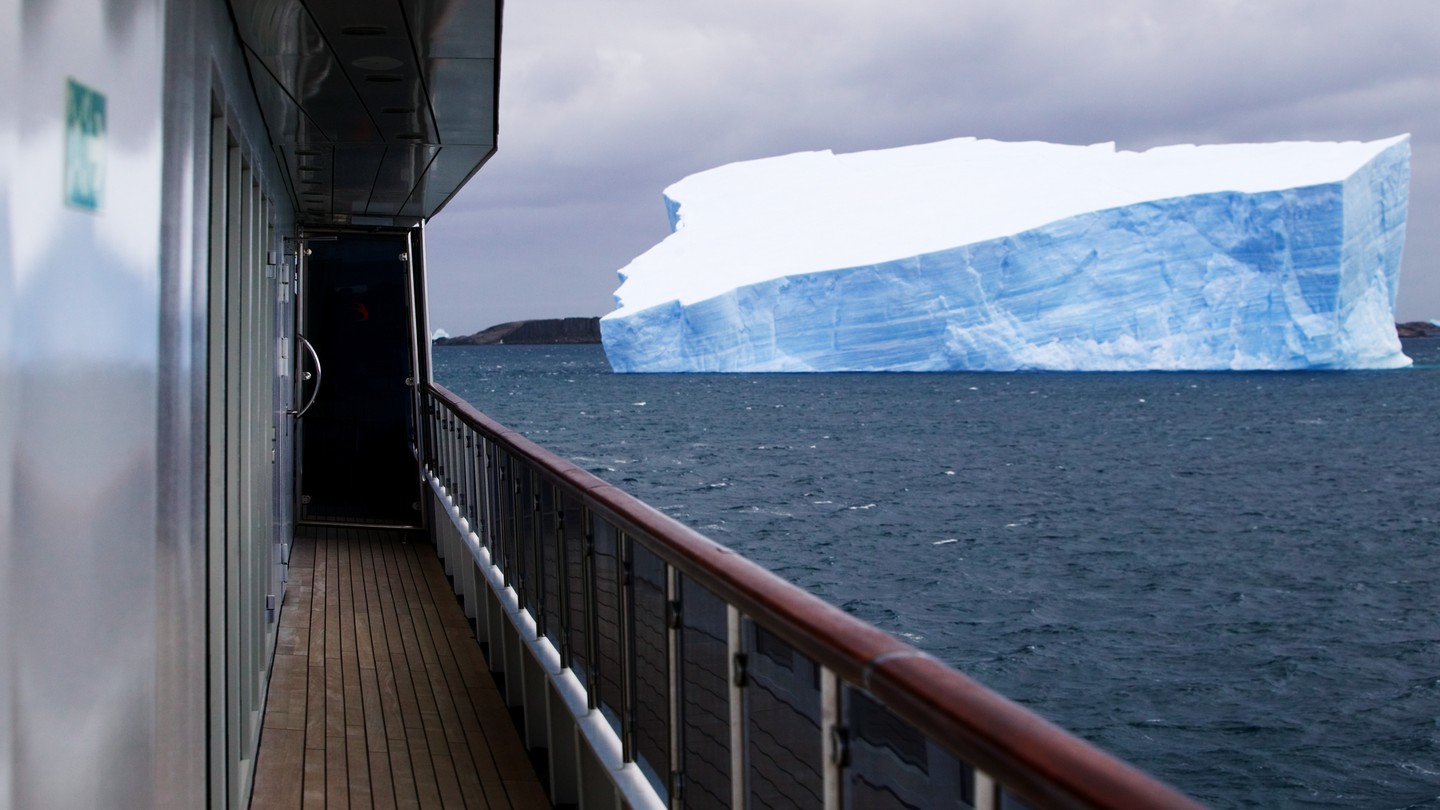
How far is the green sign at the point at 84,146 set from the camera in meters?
0.96

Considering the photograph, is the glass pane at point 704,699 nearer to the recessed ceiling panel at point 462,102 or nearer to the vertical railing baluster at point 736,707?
the vertical railing baluster at point 736,707

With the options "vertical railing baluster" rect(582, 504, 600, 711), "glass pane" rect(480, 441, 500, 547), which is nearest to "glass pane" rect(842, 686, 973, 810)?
"vertical railing baluster" rect(582, 504, 600, 711)

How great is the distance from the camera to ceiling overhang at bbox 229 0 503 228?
2.19 m

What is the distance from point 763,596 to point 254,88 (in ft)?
6.79

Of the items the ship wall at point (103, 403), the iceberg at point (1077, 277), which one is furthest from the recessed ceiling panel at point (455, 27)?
the iceberg at point (1077, 277)

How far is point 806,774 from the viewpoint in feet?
4.06

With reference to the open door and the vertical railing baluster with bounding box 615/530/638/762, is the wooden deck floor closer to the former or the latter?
the vertical railing baluster with bounding box 615/530/638/762

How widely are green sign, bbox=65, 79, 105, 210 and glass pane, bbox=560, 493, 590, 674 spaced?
4.16 ft

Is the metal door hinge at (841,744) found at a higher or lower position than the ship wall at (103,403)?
lower

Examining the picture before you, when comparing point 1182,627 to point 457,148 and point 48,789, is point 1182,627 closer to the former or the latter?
point 457,148

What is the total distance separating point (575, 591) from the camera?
2420 millimetres

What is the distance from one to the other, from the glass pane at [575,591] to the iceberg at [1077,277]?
95.6 feet

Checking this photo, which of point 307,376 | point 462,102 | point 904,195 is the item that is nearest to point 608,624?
point 462,102

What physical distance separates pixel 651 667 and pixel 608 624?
0.30 m
